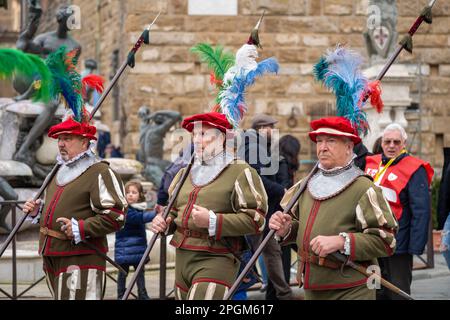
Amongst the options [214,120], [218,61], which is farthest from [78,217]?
[218,61]

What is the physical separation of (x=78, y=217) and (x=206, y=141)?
0.98m

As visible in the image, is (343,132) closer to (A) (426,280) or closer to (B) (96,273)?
(B) (96,273)

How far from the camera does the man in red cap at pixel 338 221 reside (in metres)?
6.14

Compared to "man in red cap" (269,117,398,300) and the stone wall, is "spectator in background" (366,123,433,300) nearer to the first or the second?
"man in red cap" (269,117,398,300)

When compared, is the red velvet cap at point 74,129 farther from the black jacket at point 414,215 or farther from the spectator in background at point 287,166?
the spectator in background at point 287,166

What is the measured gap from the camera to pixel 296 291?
10812 millimetres

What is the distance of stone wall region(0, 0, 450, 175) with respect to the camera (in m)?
19.2

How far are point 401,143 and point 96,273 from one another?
2.67 meters

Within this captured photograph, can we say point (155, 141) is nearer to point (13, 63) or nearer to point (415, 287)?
point (415, 287)

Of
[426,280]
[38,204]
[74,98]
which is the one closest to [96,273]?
[38,204]

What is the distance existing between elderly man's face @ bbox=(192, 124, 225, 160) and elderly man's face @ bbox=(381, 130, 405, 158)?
1924 mm

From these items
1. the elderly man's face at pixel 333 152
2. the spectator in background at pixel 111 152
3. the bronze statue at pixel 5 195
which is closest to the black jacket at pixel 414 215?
the elderly man's face at pixel 333 152

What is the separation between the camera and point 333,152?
6.39m

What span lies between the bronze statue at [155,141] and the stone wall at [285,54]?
1.32m
